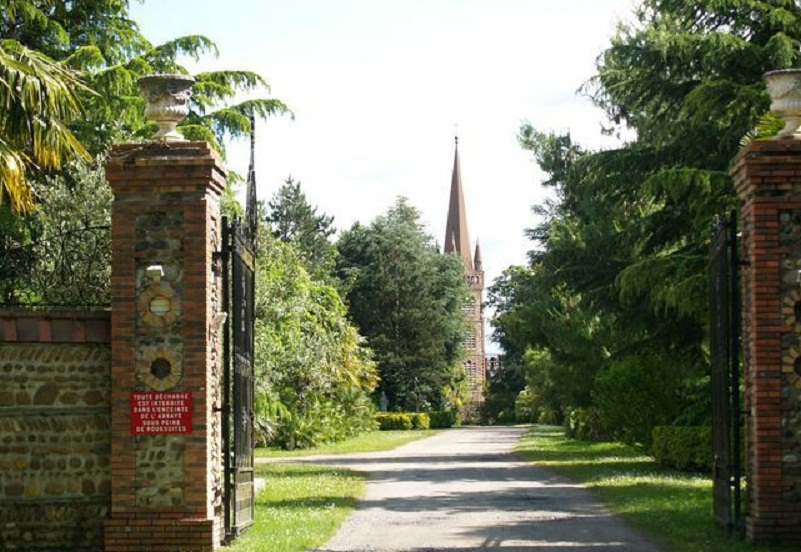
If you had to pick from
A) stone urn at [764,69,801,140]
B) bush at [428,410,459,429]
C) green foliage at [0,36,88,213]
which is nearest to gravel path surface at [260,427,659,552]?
stone urn at [764,69,801,140]

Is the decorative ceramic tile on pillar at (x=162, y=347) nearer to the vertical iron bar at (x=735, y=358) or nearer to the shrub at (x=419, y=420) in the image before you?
the vertical iron bar at (x=735, y=358)

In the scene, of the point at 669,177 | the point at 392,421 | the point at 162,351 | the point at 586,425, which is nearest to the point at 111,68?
the point at 669,177

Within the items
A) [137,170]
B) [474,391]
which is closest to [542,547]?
[137,170]

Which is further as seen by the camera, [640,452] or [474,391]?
[474,391]

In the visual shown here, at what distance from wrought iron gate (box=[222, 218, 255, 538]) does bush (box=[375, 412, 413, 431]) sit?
55.0 meters

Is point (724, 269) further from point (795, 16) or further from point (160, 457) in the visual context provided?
Answer: point (795, 16)

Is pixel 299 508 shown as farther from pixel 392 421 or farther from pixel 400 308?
pixel 400 308

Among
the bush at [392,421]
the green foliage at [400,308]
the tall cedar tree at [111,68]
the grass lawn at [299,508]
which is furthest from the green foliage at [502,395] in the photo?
the grass lawn at [299,508]

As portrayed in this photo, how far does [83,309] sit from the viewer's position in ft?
47.3

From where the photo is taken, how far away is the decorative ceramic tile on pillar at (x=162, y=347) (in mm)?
13852

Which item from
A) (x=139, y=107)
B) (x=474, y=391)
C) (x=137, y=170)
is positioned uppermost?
(x=139, y=107)

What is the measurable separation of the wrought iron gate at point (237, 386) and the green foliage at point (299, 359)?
58.0 ft

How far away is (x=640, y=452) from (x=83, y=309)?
23.2 m

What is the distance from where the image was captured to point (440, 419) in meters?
80.1
